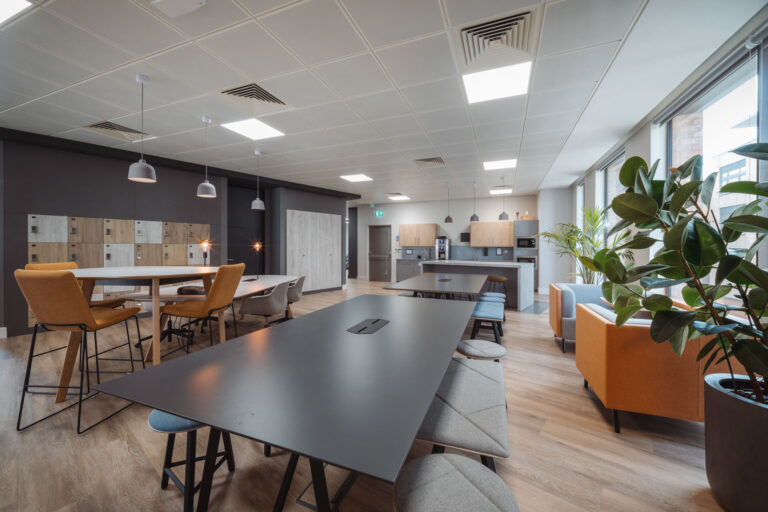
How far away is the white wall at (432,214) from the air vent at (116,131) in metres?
8.04

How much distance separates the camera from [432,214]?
1085 centimetres

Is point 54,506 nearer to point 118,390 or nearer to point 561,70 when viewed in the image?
point 118,390

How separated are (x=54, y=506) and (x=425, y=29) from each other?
12.4 feet

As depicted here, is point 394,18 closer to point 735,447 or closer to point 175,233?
point 735,447

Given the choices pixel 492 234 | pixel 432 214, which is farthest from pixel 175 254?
pixel 492 234

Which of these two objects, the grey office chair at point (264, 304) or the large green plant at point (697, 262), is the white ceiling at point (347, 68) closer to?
the large green plant at point (697, 262)

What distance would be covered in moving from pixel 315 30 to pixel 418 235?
8.64 m

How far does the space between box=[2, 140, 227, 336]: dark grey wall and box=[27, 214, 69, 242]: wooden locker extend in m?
0.07

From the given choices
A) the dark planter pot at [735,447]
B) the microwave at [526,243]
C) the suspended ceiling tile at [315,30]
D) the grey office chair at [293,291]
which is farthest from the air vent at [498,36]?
the microwave at [526,243]

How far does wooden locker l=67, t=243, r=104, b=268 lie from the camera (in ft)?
16.3

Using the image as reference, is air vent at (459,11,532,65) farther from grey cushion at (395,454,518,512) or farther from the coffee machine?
the coffee machine

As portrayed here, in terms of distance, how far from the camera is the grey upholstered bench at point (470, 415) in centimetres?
103

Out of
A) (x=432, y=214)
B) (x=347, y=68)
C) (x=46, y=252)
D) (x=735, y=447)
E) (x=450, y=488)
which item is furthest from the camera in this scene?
(x=432, y=214)

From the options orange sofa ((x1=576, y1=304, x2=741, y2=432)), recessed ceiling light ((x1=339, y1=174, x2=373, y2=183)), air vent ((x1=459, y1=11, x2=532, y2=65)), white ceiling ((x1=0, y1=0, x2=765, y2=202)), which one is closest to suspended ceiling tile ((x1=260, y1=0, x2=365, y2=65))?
white ceiling ((x1=0, y1=0, x2=765, y2=202))
